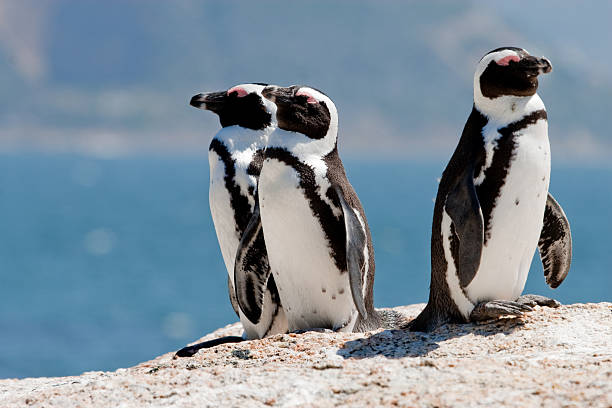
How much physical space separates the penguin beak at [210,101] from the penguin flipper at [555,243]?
2523mm

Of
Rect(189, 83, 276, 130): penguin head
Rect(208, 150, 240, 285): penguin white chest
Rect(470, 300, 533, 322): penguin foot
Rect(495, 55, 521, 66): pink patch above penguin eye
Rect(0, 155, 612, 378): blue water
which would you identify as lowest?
Rect(470, 300, 533, 322): penguin foot

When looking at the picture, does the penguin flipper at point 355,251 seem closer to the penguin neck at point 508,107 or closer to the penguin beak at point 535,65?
the penguin neck at point 508,107

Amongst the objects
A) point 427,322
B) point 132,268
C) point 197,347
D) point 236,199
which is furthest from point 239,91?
point 132,268

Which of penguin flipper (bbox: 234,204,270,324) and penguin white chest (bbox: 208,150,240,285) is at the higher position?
penguin white chest (bbox: 208,150,240,285)

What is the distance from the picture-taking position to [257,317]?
6172 millimetres

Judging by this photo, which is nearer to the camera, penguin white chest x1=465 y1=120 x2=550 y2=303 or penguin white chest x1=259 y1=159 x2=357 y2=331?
penguin white chest x1=465 y1=120 x2=550 y2=303

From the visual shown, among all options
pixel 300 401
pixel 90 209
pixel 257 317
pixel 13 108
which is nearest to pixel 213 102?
pixel 257 317

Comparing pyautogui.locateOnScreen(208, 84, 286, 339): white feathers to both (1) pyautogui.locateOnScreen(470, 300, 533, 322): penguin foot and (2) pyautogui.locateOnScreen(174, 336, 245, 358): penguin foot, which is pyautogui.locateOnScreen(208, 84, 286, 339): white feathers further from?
(1) pyautogui.locateOnScreen(470, 300, 533, 322): penguin foot

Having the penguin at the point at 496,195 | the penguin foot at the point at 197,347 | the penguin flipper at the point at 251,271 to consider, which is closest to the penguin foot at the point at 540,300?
the penguin at the point at 496,195

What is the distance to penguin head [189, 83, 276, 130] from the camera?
22.0 feet

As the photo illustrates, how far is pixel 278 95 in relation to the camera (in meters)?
5.92

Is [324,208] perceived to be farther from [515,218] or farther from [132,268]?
[132,268]

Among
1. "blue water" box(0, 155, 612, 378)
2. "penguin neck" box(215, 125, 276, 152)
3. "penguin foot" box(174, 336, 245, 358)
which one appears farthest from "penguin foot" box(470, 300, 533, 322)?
"blue water" box(0, 155, 612, 378)

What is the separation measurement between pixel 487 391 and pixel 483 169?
1.95 metres
